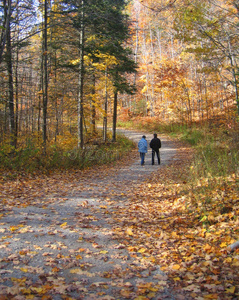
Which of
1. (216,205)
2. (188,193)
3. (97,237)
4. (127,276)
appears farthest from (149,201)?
(127,276)

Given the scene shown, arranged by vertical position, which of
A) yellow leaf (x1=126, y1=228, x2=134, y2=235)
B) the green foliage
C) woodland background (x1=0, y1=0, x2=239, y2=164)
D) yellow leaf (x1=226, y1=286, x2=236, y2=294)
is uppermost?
woodland background (x1=0, y1=0, x2=239, y2=164)

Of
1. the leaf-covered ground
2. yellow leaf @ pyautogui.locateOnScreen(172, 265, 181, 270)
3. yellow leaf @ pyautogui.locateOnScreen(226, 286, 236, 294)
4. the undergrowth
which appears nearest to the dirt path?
the leaf-covered ground

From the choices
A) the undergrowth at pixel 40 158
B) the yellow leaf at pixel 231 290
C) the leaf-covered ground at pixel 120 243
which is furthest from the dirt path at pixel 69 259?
the undergrowth at pixel 40 158

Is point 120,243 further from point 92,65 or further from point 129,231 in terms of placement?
point 92,65

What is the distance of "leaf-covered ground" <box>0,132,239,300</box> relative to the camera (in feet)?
10.9

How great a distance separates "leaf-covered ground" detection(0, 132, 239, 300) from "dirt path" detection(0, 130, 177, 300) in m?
0.01

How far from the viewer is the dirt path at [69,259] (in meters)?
3.23

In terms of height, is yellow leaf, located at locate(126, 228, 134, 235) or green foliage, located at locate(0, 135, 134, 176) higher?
green foliage, located at locate(0, 135, 134, 176)

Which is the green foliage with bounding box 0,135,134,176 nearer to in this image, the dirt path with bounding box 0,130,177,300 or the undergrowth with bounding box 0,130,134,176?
the undergrowth with bounding box 0,130,134,176

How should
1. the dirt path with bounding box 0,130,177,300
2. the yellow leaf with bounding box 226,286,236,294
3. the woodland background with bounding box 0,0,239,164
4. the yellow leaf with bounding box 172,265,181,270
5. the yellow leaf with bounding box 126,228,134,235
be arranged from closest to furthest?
1. the yellow leaf with bounding box 226,286,236,294
2. the dirt path with bounding box 0,130,177,300
3. the yellow leaf with bounding box 172,265,181,270
4. the yellow leaf with bounding box 126,228,134,235
5. the woodland background with bounding box 0,0,239,164

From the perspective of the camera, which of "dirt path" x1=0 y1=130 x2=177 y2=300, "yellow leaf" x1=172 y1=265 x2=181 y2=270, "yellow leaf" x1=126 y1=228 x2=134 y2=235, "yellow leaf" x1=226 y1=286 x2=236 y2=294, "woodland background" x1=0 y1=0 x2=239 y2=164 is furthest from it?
"woodland background" x1=0 y1=0 x2=239 y2=164

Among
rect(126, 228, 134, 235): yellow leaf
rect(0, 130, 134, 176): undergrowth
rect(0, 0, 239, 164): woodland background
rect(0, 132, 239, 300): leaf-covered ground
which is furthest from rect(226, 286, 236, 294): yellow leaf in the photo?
rect(0, 130, 134, 176): undergrowth

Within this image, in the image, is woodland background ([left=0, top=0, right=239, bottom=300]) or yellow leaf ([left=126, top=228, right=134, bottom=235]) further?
yellow leaf ([left=126, top=228, right=134, bottom=235])

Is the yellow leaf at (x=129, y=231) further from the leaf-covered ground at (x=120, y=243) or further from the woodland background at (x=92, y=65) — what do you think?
the woodland background at (x=92, y=65)
